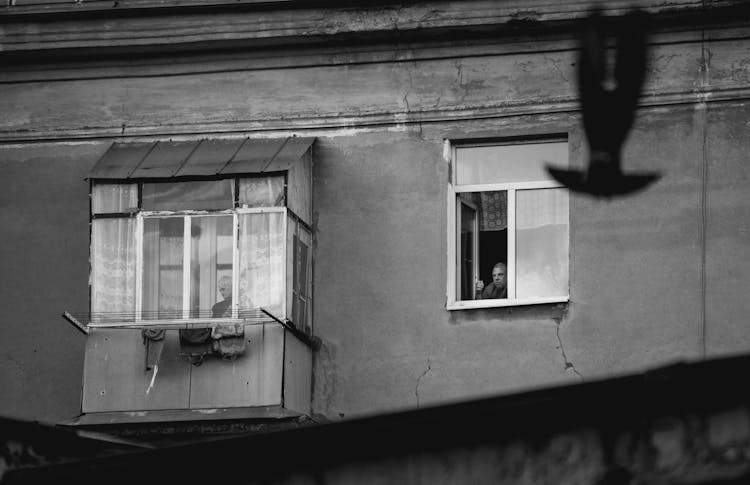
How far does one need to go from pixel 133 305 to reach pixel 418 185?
2.83 meters

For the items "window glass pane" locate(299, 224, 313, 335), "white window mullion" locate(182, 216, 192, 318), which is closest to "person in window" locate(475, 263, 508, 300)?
"window glass pane" locate(299, 224, 313, 335)

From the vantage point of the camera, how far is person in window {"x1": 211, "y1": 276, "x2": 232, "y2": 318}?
595 inches

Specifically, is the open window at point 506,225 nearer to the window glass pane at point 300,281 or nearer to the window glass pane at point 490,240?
the window glass pane at point 490,240

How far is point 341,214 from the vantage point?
15.8 metres

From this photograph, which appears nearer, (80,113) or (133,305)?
(133,305)

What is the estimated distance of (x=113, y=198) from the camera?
50.7 ft

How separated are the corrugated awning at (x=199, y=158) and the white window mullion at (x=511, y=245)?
194cm

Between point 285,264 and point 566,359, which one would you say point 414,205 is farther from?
point 566,359

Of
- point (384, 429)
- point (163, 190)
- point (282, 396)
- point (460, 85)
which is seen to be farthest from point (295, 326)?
point (384, 429)

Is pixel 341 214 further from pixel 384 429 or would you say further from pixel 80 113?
pixel 384 429

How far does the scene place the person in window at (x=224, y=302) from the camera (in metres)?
15.1

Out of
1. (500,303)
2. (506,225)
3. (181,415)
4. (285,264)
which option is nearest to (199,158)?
(285,264)

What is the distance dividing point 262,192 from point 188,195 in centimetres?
71

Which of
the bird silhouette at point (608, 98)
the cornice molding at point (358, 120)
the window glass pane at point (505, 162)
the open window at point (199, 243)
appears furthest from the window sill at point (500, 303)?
the bird silhouette at point (608, 98)
